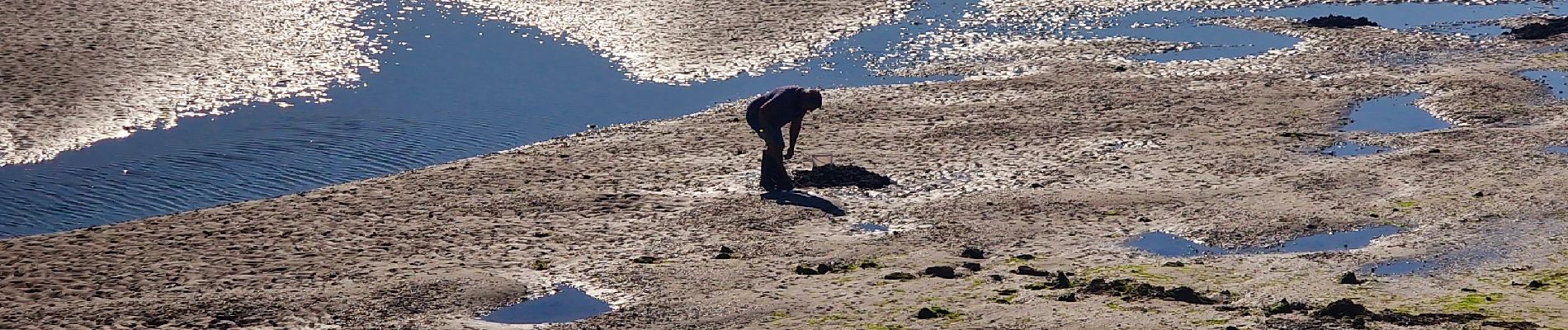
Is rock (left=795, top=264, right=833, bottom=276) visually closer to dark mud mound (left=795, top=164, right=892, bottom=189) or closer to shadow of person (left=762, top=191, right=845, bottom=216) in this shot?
shadow of person (left=762, top=191, right=845, bottom=216)

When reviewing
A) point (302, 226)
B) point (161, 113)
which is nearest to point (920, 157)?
point (302, 226)

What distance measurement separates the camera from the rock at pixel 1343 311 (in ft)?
55.6

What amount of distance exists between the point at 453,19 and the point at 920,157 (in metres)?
14.4

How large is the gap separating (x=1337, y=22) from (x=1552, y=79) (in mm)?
5480

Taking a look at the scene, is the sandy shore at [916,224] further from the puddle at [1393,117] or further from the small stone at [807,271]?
the puddle at [1393,117]

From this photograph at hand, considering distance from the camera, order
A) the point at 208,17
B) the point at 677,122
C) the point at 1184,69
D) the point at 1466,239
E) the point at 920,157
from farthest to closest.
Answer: the point at 208,17, the point at 1184,69, the point at 677,122, the point at 920,157, the point at 1466,239

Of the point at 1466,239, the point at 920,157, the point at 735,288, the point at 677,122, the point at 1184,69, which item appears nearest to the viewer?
the point at 735,288

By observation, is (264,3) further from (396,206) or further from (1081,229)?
(1081,229)

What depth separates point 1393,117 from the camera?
1123 inches

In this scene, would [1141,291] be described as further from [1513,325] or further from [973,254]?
[1513,325]

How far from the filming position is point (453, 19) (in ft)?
124

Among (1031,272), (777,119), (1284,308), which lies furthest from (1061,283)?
(777,119)

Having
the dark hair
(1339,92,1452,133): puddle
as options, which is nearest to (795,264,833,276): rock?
the dark hair

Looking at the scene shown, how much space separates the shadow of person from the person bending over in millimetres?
208
